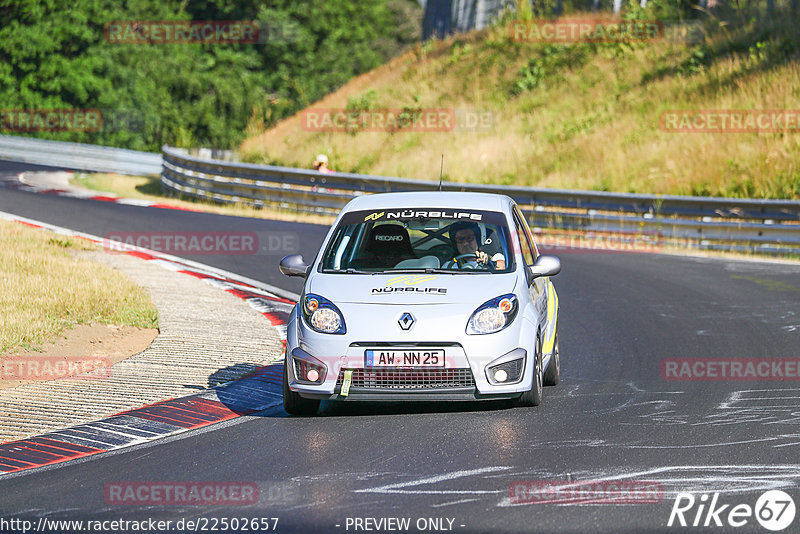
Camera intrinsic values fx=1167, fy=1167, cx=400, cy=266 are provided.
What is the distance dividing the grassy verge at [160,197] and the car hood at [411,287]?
16.0m

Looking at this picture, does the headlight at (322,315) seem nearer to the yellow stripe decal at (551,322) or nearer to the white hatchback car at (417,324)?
the white hatchback car at (417,324)

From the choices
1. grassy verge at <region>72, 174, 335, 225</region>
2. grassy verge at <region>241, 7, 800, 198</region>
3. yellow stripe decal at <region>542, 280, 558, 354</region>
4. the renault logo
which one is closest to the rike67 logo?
the renault logo

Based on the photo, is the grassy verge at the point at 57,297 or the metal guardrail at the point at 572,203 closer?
the grassy verge at the point at 57,297

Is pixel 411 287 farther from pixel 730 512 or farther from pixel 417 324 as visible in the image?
pixel 730 512

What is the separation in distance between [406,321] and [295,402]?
1055 millimetres

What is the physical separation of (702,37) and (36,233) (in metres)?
21.3

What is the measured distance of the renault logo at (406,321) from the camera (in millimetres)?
7848

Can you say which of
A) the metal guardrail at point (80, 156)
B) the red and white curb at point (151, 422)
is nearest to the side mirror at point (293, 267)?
the red and white curb at point (151, 422)

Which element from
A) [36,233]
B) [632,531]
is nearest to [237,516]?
[632,531]

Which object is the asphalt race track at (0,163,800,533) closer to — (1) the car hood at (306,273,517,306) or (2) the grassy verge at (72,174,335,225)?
(1) the car hood at (306,273,517,306)

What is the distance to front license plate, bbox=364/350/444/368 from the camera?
7.82 metres

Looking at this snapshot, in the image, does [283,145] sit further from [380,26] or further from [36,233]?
[380,26]

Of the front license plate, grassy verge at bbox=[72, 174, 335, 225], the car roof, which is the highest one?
the car roof

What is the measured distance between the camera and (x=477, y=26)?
4353 cm
